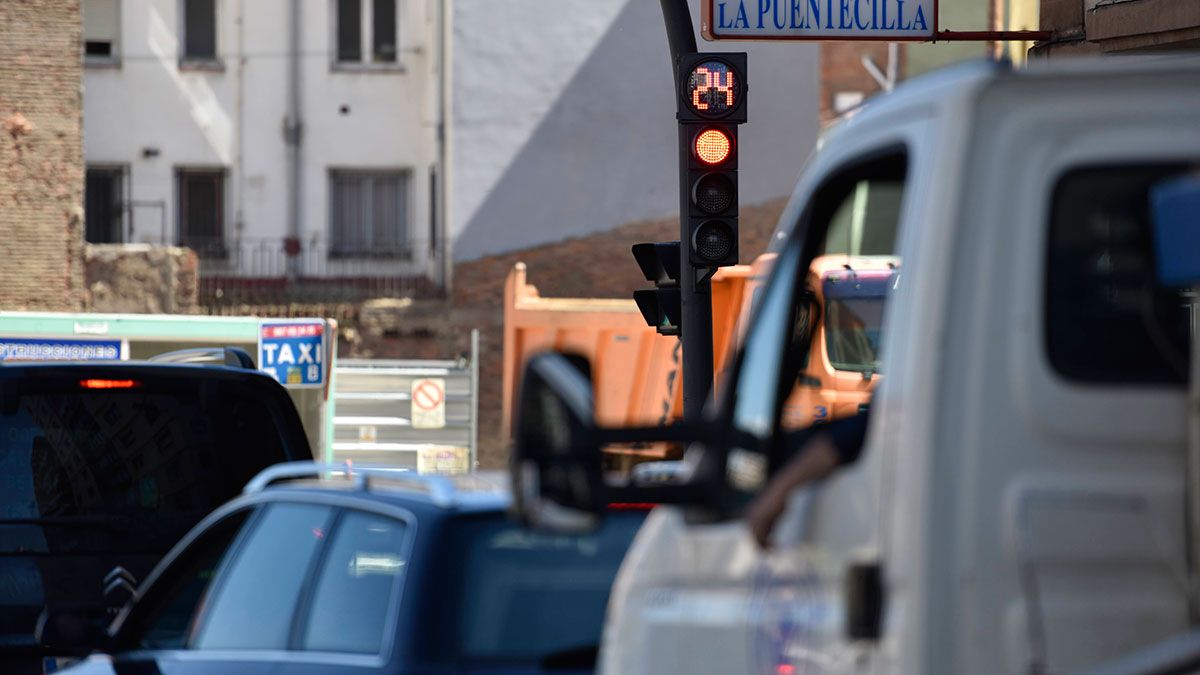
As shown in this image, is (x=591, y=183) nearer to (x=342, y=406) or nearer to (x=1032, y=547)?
(x=342, y=406)

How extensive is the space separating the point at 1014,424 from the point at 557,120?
31.4m

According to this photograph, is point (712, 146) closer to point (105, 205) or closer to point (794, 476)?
point (794, 476)

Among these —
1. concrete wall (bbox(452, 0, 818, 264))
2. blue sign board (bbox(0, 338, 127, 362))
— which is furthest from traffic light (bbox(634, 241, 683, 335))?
concrete wall (bbox(452, 0, 818, 264))

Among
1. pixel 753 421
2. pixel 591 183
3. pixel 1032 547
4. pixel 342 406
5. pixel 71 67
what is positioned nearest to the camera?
pixel 1032 547

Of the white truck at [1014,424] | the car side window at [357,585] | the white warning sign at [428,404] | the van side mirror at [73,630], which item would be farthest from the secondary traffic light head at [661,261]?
the white warning sign at [428,404]

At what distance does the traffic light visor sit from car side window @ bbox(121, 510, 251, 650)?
617 centimetres

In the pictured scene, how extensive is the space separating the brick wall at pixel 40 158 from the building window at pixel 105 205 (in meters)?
3.64

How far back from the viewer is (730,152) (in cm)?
1193

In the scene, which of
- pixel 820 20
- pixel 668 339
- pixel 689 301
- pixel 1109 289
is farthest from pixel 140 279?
pixel 1109 289

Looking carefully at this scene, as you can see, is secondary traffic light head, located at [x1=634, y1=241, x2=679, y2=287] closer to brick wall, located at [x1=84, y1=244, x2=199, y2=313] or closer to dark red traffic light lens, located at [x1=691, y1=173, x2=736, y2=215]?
dark red traffic light lens, located at [x1=691, y1=173, x2=736, y2=215]

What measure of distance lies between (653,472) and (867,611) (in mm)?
1953

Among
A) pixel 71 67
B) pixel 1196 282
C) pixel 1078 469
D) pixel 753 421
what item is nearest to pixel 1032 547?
pixel 1078 469

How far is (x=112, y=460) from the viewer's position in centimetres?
768

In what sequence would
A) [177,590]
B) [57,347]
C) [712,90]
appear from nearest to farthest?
[177,590]
[712,90]
[57,347]
